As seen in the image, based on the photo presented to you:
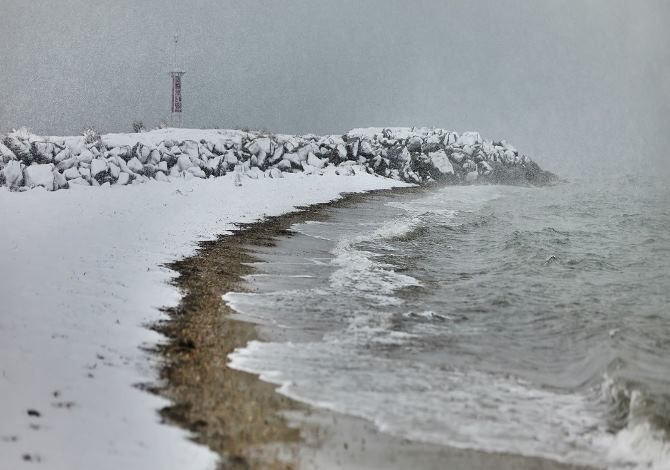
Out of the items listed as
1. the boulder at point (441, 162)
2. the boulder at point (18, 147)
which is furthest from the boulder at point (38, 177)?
the boulder at point (441, 162)

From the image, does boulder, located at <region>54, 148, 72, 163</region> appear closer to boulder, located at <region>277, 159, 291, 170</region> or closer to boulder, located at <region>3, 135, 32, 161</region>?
boulder, located at <region>3, 135, 32, 161</region>

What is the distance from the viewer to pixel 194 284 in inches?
516

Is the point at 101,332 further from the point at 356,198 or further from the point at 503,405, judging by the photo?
the point at 356,198

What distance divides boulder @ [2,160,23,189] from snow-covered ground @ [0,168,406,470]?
2.59 metres

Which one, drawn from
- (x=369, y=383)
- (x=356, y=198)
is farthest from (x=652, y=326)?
(x=356, y=198)

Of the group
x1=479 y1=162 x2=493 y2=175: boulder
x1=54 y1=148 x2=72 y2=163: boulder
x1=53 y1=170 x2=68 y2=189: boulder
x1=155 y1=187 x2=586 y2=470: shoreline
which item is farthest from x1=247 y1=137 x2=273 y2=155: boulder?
x1=155 y1=187 x2=586 y2=470: shoreline

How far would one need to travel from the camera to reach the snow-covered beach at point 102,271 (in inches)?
243

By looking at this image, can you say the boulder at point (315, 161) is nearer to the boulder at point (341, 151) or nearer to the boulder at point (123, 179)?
the boulder at point (341, 151)

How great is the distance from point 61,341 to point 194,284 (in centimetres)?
491

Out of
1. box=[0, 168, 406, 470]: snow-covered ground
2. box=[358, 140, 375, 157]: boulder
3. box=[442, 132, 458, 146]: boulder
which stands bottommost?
box=[0, 168, 406, 470]: snow-covered ground

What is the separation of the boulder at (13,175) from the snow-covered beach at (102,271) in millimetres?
39

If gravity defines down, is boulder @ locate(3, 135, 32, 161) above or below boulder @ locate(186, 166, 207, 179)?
above

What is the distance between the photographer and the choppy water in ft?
23.4

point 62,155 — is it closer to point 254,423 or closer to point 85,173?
point 85,173
